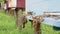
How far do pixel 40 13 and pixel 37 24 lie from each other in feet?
2.07

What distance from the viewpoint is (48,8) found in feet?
13.3

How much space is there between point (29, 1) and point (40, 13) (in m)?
0.42

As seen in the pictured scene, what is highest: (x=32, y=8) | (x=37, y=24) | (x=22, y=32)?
(x=32, y=8)

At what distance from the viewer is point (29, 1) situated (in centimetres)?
458

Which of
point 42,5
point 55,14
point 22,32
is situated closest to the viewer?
point 55,14

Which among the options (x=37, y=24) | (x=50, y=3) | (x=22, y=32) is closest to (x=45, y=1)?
(x=50, y=3)

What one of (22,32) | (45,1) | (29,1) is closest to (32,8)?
(29,1)

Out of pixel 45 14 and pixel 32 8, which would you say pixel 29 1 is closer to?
pixel 32 8

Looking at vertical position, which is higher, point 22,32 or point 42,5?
point 42,5

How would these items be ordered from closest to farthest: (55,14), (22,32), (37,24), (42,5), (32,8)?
(55,14), (42,5), (32,8), (37,24), (22,32)

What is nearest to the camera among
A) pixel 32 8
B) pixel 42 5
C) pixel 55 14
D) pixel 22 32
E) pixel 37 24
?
pixel 55 14

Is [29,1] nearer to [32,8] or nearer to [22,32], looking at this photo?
[32,8]

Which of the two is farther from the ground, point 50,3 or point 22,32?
point 50,3

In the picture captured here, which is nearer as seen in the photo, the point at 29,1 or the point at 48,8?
the point at 48,8
